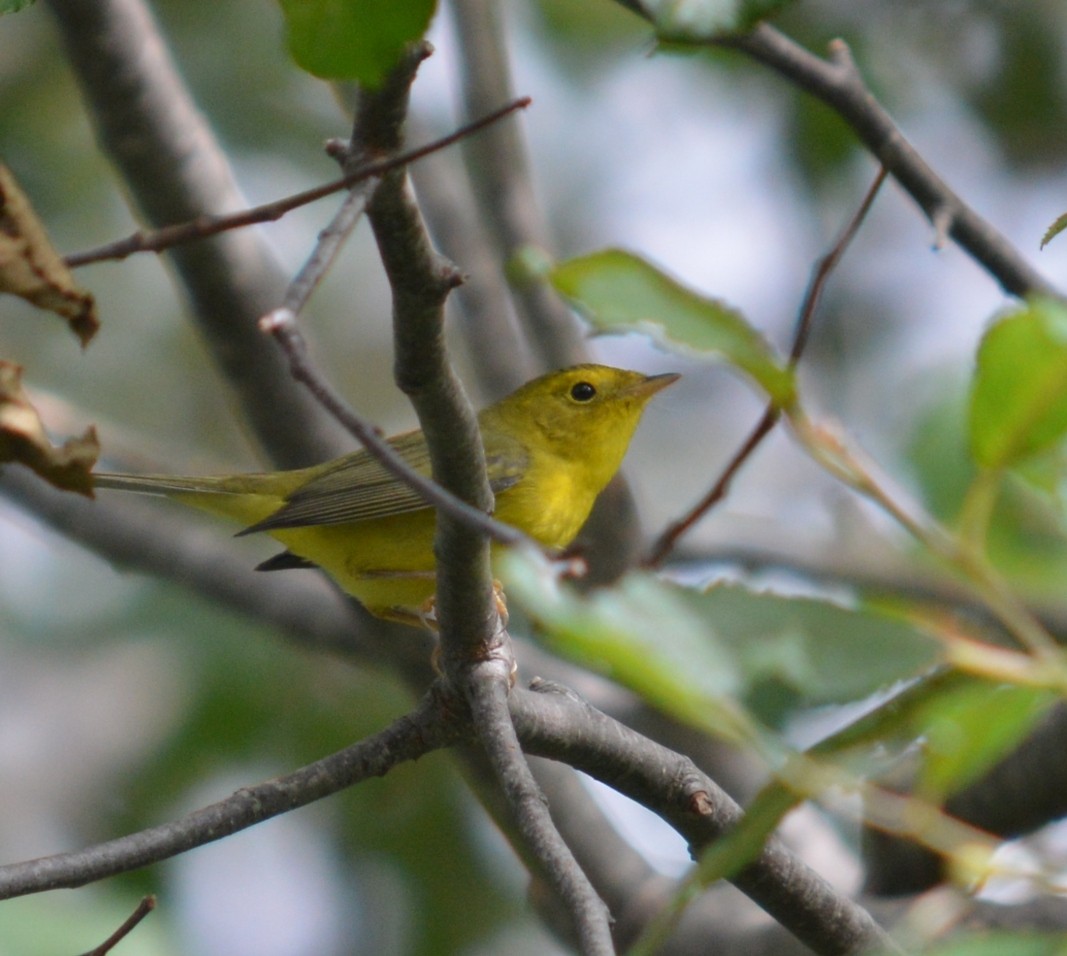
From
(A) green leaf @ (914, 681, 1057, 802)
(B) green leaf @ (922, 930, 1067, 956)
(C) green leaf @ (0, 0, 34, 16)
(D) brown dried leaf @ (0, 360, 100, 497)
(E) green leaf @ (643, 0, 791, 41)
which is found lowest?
(B) green leaf @ (922, 930, 1067, 956)

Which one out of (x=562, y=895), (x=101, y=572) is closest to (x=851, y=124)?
(x=562, y=895)

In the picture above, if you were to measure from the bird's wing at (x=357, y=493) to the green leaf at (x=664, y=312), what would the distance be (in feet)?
11.0

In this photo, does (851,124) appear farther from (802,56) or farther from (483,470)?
(483,470)

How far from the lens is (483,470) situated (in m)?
2.52

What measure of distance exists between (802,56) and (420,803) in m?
5.09

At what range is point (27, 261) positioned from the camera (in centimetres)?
202

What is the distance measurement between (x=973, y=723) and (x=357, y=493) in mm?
3924

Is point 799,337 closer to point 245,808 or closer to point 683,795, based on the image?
point 683,795

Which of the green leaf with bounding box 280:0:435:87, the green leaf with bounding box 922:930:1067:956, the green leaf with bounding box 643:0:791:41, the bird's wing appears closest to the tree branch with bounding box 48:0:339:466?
the bird's wing

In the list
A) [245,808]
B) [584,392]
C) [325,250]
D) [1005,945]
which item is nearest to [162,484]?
[584,392]

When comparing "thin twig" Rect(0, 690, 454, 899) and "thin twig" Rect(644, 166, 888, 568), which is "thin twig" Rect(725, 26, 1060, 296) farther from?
"thin twig" Rect(0, 690, 454, 899)

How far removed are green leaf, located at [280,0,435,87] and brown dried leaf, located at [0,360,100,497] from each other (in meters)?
0.84

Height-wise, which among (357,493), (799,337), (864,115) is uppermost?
(864,115)

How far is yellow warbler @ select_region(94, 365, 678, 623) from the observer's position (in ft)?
16.4
